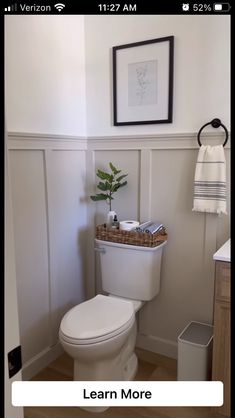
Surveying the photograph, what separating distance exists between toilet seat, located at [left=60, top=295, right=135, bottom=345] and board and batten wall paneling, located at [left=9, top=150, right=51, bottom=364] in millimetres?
293

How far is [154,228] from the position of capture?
1.95 m

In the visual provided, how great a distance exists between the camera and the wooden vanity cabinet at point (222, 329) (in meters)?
1.50

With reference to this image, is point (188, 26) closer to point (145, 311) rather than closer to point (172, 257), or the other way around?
point (172, 257)

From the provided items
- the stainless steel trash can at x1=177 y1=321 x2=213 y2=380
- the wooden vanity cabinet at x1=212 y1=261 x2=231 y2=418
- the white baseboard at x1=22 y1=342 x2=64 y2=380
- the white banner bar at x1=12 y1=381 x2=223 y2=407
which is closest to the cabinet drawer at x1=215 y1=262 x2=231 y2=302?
the wooden vanity cabinet at x1=212 y1=261 x2=231 y2=418

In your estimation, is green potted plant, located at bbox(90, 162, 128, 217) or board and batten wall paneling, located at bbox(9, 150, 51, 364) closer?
board and batten wall paneling, located at bbox(9, 150, 51, 364)

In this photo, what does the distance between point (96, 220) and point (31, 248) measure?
0.59 meters

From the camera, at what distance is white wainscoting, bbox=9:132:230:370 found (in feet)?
6.08

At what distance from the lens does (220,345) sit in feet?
5.10

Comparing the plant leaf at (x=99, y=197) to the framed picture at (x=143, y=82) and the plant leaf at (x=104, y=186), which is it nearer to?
the plant leaf at (x=104, y=186)

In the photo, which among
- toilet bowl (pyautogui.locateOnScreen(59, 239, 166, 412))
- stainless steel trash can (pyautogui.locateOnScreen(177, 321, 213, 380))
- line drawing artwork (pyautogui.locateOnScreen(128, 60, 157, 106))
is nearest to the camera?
toilet bowl (pyautogui.locateOnScreen(59, 239, 166, 412))

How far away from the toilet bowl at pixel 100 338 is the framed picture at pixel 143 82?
1.14 m

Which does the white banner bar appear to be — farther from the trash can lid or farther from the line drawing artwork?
the line drawing artwork

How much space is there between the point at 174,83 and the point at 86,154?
76cm
